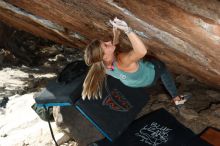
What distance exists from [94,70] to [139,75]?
25.0 inches

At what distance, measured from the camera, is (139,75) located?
14.8 feet

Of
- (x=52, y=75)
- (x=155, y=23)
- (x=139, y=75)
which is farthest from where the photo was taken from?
(x=52, y=75)

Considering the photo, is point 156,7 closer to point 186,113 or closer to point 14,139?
point 186,113

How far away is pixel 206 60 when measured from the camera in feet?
16.0

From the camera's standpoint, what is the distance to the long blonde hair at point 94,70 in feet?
13.6

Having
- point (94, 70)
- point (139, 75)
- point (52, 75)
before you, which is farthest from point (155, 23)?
point (52, 75)

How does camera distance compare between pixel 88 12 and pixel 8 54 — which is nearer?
pixel 88 12

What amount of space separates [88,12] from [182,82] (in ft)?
8.20

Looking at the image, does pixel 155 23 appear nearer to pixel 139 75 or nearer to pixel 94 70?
pixel 139 75

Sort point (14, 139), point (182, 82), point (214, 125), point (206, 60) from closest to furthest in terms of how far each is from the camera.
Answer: point (206, 60), point (214, 125), point (14, 139), point (182, 82)

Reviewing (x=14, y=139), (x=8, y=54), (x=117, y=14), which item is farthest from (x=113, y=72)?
(x=8, y=54)

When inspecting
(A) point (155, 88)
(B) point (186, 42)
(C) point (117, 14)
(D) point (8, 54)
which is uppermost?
(C) point (117, 14)

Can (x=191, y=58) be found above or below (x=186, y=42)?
below

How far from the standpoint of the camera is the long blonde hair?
4145mm
